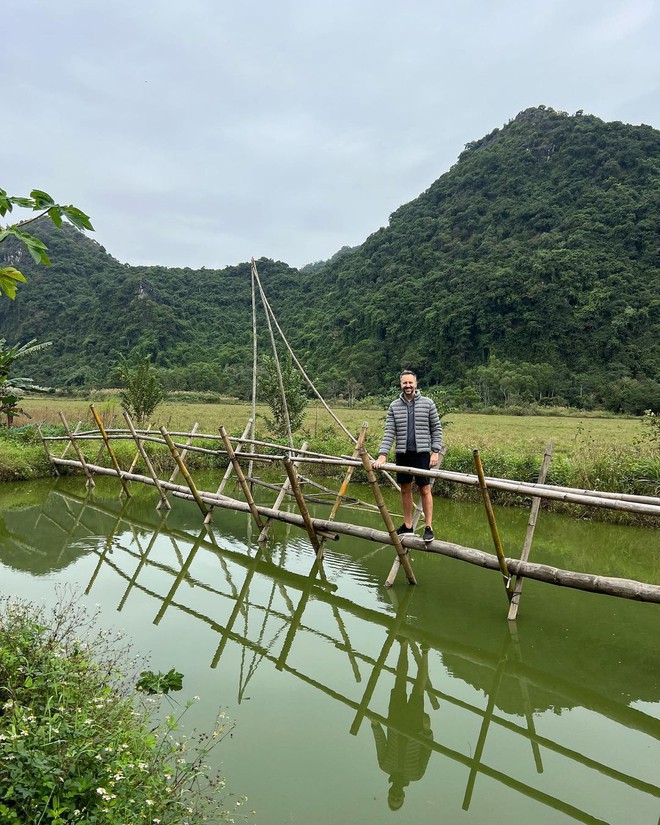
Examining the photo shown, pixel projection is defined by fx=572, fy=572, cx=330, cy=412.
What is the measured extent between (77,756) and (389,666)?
8.36 feet

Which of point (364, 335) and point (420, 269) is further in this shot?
point (420, 269)

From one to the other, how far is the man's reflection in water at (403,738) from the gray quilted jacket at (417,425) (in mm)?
1883

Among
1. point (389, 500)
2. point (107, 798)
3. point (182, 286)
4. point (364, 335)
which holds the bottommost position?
point (389, 500)

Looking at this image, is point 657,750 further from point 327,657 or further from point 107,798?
point 107,798

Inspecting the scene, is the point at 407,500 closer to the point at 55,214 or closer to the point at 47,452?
the point at 55,214

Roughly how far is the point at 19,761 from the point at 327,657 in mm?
2586

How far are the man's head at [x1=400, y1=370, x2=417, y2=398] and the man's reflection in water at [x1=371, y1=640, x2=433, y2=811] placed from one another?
7.37 feet

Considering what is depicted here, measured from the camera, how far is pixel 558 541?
737 cm

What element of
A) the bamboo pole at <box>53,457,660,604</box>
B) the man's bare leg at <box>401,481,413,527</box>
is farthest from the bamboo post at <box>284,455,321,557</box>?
the man's bare leg at <box>401,481,413,527</box>

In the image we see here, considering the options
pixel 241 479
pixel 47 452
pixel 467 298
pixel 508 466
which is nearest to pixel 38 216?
pixel 241 479

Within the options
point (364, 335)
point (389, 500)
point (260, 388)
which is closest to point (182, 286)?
point (364, 335)

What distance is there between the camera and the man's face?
4886mm

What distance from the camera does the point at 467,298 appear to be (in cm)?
4522

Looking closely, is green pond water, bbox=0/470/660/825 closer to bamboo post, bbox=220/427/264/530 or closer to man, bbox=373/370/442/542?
bamboo post, bbox=220/427/264/530
